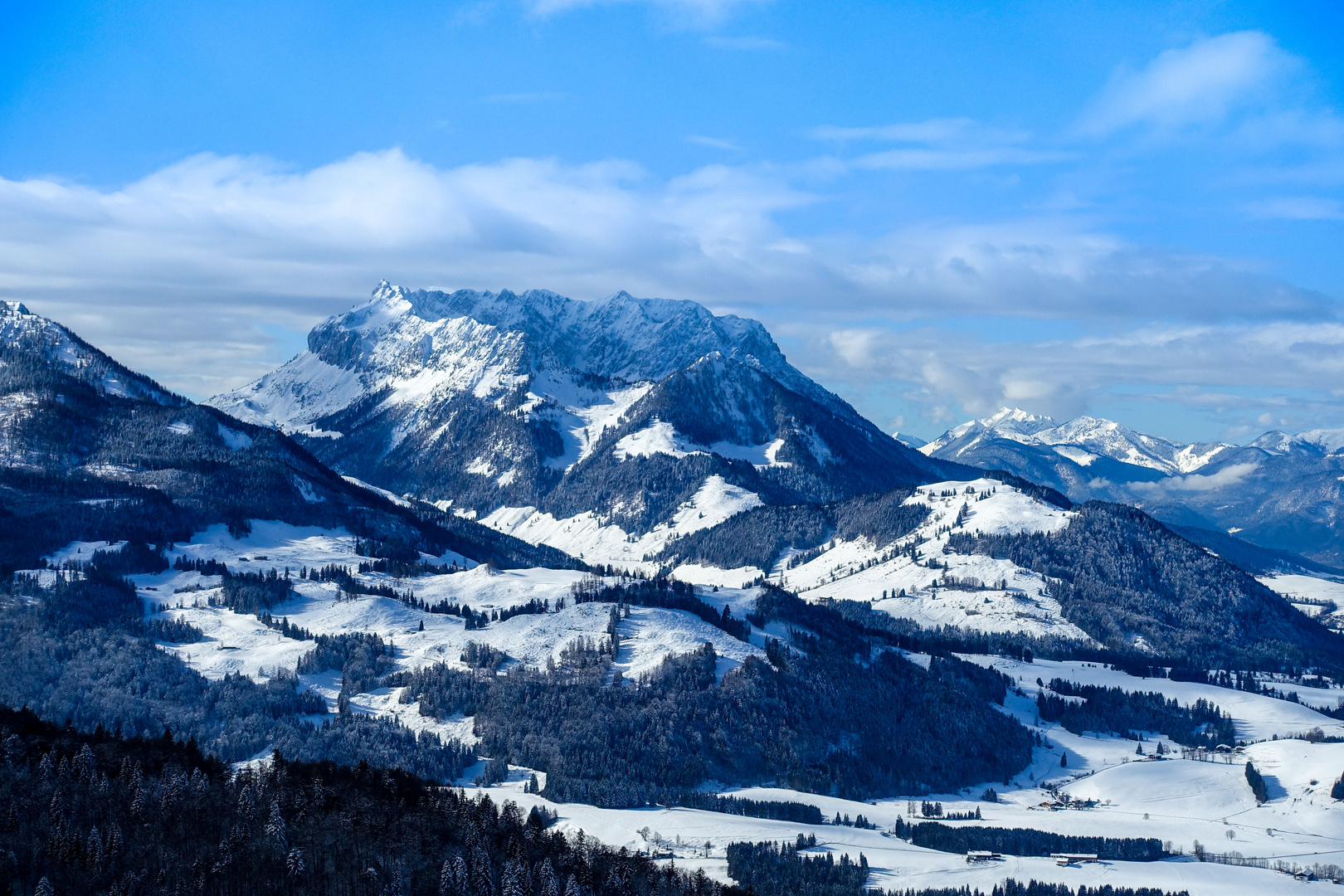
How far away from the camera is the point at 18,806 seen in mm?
190375

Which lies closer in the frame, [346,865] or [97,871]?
Answer: [97,871]

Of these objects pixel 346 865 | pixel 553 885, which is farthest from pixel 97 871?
pixel 553 885

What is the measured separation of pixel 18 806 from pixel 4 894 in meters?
20.8

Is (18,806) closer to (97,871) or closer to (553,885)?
(97,871)

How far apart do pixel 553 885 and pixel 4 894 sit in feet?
226

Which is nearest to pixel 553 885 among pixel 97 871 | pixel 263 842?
pixel 263 842

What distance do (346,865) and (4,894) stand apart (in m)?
42.7

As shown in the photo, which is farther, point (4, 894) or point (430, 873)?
point (430, 873)

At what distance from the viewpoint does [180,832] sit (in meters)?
195

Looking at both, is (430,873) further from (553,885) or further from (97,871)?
(97,871)

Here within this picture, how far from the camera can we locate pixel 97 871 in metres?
180

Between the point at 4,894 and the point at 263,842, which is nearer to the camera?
the point at 4,894

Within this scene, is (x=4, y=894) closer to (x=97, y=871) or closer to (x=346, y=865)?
(x=97, y=871)

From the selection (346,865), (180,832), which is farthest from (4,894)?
(346,865)
